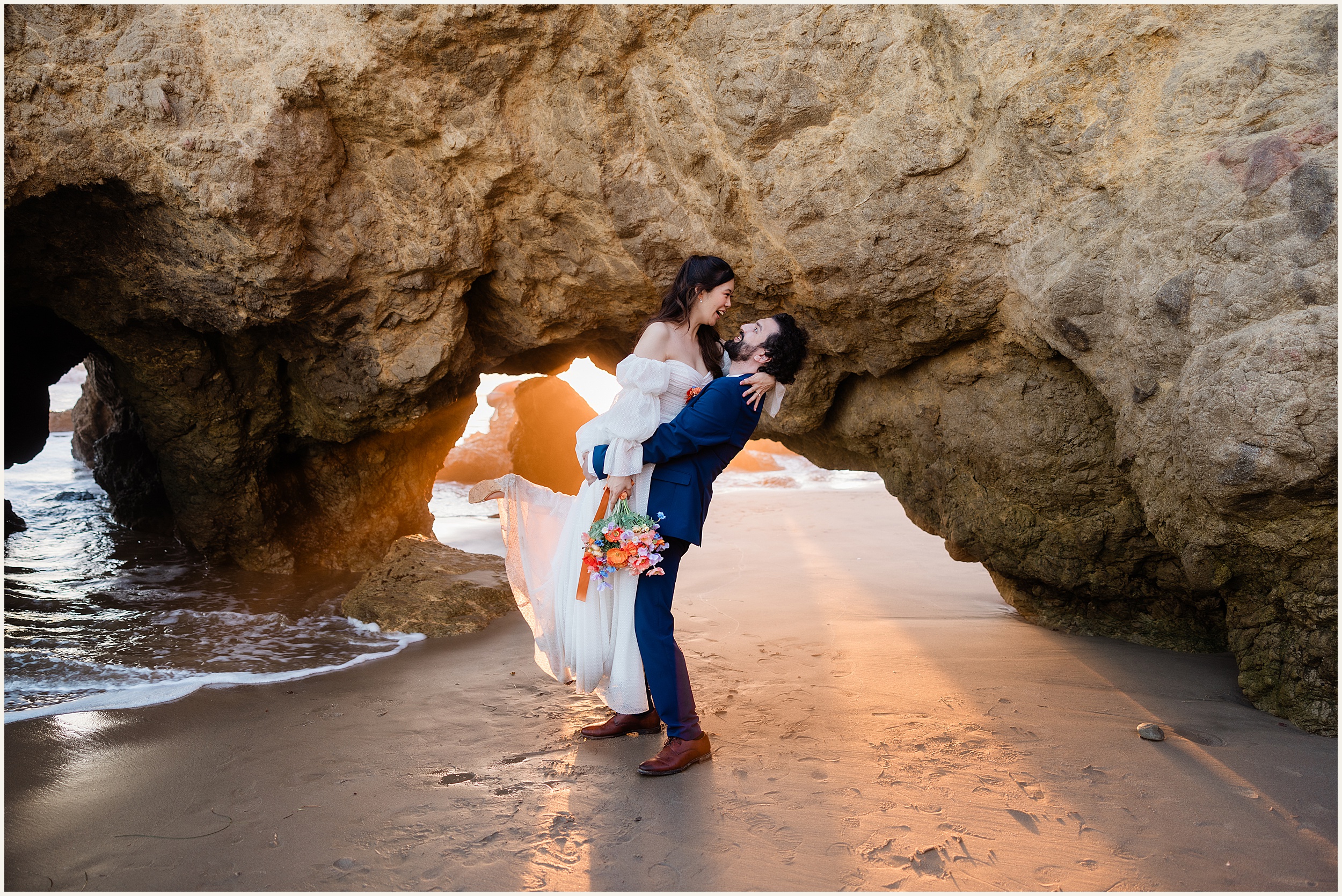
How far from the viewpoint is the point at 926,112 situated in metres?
4.04

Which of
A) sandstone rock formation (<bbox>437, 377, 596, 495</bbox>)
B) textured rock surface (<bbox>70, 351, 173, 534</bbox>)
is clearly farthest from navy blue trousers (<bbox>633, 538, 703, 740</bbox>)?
sandstone rock formation (<bbox>437, 377, 596, 495</bbox>)

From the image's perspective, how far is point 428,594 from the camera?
587cm

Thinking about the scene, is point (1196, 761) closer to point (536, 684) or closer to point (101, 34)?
point (536, 684)

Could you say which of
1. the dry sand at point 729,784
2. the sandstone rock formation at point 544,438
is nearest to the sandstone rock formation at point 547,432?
the sandstone rock formation at point 544,438

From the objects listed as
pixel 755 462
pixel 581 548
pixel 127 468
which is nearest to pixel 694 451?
pixel 581 548

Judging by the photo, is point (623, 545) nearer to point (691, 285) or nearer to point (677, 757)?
point (677, 757)

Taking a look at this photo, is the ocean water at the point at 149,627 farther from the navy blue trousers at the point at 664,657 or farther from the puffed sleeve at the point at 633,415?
the puffed sleeve at the point at 633,415

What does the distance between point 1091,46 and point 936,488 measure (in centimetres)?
260

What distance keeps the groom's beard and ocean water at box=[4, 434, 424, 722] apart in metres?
3.07

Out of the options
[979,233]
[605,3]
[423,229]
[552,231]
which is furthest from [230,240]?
[979,233]

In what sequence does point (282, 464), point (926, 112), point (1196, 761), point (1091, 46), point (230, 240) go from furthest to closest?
1. point (282, 464)
2. point (230, 240)
3. point (926, 112)
4. point (1091, 46)
5. point (1196, 761)


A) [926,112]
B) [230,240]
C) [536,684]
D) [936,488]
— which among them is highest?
[926,112]

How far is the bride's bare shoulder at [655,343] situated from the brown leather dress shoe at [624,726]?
1.54 metres

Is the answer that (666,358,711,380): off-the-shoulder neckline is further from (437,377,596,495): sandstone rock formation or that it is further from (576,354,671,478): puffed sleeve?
(437,377,596,495): sandstone rock formation
